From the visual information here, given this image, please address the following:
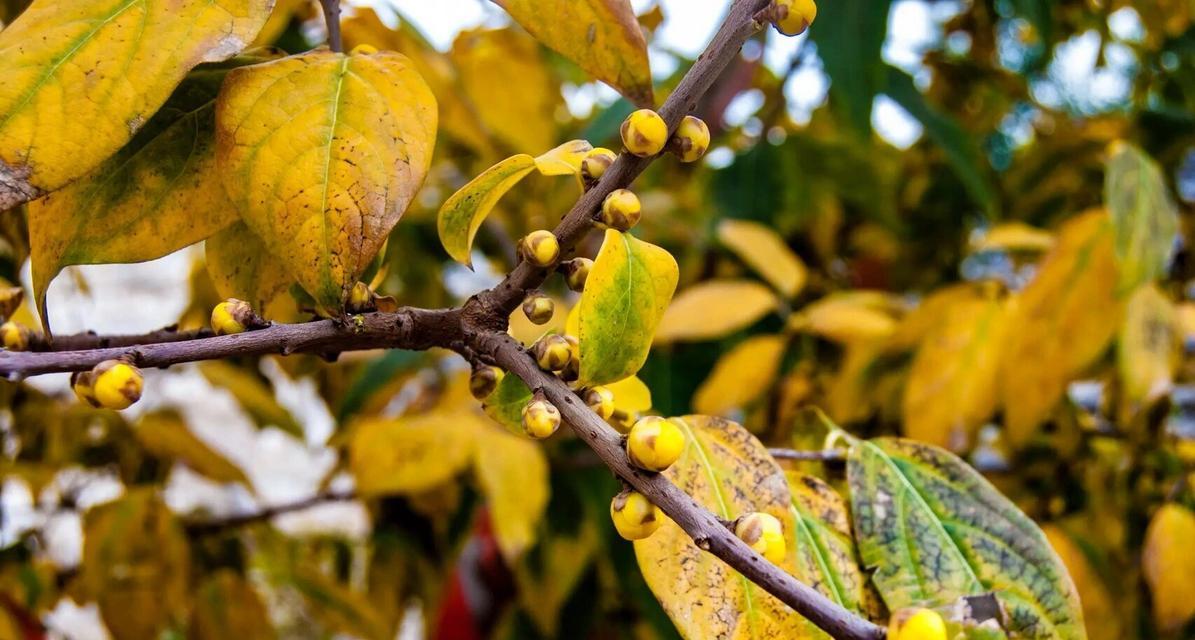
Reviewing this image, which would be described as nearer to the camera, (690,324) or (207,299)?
(690,324)

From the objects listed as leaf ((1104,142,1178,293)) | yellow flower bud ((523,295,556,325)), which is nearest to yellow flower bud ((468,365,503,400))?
yellow flower bud ((523,295,556,325))

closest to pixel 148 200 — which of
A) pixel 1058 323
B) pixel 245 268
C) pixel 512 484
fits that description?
pixel 245 268

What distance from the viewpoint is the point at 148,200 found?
0.32 m

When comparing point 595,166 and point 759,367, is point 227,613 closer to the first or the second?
point 759,367

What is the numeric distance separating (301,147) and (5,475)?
65 centimetres

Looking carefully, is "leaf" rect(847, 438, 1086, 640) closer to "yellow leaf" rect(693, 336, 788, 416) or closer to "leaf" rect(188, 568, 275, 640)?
"yellow leaf" rect(693, 336, 788, 416)

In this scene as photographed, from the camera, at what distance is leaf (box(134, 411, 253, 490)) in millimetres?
863

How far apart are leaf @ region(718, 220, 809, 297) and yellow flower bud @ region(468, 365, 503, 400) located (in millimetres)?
537

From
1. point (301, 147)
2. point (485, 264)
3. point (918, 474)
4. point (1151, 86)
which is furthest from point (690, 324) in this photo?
point (1151, 86)

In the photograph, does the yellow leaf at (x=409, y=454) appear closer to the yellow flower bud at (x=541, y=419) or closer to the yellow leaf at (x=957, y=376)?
the yellow leaf at (x=957, y=376)

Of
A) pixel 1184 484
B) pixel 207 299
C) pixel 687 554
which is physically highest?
pixel 1184 484

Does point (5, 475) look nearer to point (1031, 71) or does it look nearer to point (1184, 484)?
point (1184, 484)

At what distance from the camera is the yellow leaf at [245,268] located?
1.15ft

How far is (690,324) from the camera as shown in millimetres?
738
